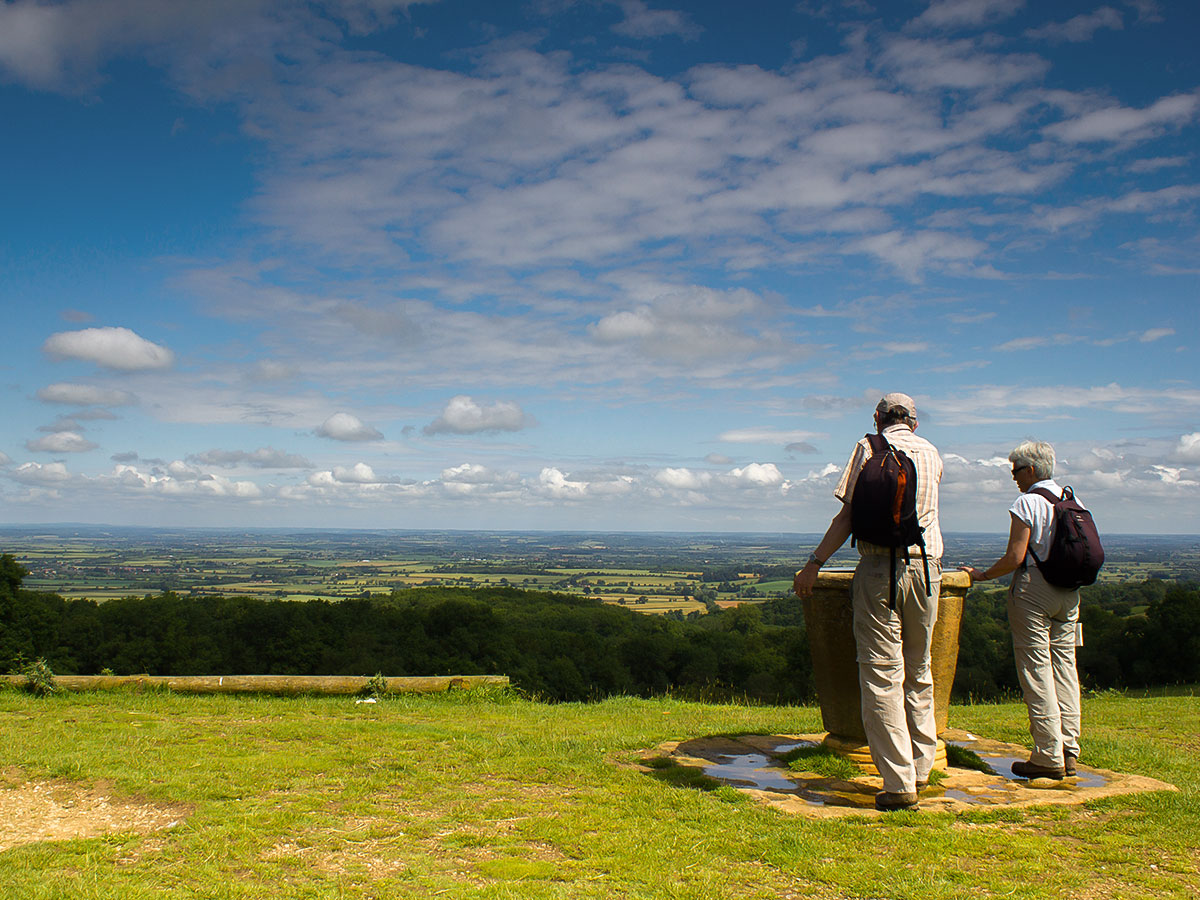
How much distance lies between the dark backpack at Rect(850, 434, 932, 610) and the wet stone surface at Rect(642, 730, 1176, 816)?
1.40 m

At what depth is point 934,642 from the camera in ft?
19.8

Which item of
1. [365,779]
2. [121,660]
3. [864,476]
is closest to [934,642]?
[864,476]

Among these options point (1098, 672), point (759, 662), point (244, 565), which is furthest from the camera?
point (244, 565)

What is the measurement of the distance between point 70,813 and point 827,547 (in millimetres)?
5447

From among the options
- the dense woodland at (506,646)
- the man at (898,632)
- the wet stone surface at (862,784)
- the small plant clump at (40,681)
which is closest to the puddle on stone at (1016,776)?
the wet stone surface at (862,784)

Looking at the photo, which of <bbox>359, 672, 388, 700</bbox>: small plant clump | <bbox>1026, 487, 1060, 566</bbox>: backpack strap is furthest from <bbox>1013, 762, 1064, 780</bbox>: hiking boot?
<bbox>359, 672, 388, 700</bbox>: small plant clump

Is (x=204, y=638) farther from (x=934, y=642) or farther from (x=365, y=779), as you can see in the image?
(x=934, y=642)

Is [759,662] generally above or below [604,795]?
below

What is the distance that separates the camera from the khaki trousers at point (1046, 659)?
5.71 meters

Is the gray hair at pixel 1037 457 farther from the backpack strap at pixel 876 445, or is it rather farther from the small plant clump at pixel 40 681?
the small plant clump at pixel 40 681

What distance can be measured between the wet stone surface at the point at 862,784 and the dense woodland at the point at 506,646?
60.6 ft

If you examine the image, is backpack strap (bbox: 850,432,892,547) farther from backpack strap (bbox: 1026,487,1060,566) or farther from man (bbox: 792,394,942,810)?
backpack strap (bbox: 1026,487,1060,566)

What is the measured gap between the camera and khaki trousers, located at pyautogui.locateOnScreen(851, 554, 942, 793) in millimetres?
5059

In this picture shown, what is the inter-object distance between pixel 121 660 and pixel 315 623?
7.37m
